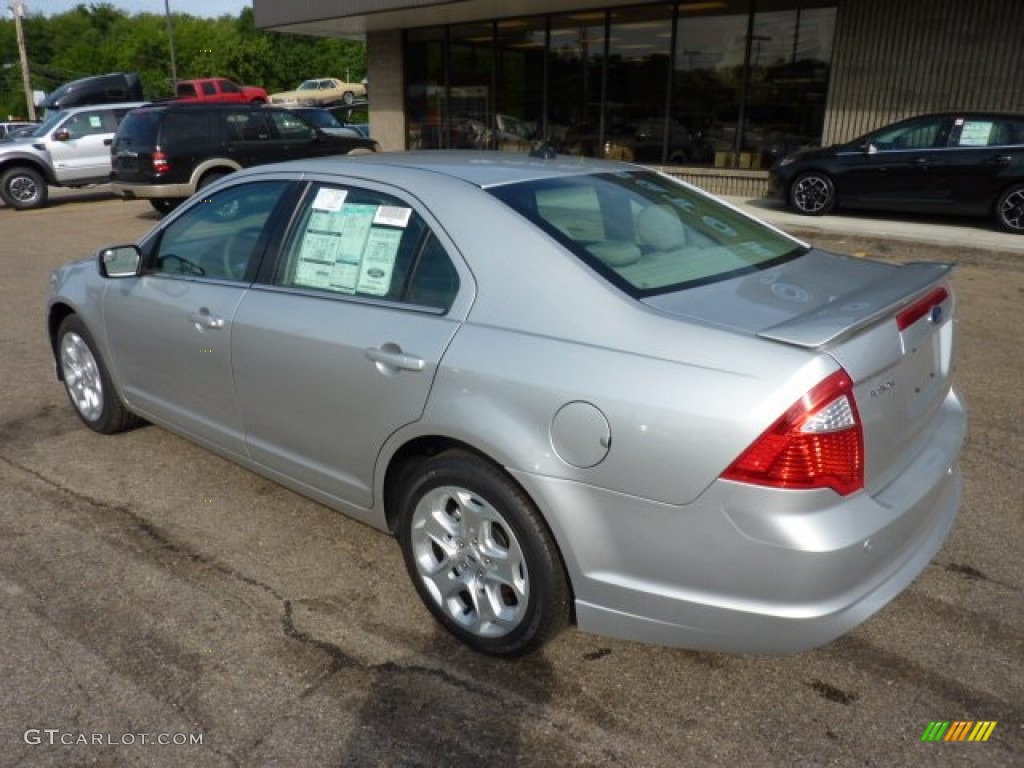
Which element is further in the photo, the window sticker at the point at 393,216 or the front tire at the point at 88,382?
the front tire at the point at 88,382

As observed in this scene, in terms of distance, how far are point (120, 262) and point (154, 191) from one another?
9.86 metres

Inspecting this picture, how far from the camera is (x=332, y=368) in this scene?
2.97m

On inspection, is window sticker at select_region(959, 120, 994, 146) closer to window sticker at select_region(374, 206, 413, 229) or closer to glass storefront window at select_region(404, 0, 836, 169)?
glass storefront window at select_region(404, 0, 836, 169)

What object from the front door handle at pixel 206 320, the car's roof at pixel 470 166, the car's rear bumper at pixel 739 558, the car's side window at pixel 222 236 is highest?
the car's roof at pixel 470 166

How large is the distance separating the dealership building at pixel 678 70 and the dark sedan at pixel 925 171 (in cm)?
190

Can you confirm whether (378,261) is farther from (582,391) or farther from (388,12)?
(388,12)

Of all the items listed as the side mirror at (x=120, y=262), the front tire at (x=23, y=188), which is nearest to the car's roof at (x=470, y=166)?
the side mirror at (x=120, y=262)

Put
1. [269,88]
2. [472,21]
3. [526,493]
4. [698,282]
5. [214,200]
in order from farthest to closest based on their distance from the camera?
[269,88] → [472,21] → [214,200] → [698,282] → [526,493]

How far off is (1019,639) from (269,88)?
237ft

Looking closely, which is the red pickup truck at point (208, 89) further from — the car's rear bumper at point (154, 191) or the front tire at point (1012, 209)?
the front tire at point (1012, 209)

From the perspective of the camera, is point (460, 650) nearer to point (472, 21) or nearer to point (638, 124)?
point (638, 124)

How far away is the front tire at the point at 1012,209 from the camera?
10.3m

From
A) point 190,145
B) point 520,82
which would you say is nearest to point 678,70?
point 520,82

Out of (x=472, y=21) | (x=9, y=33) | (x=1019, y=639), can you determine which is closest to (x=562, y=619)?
(x=1019, y=639)
